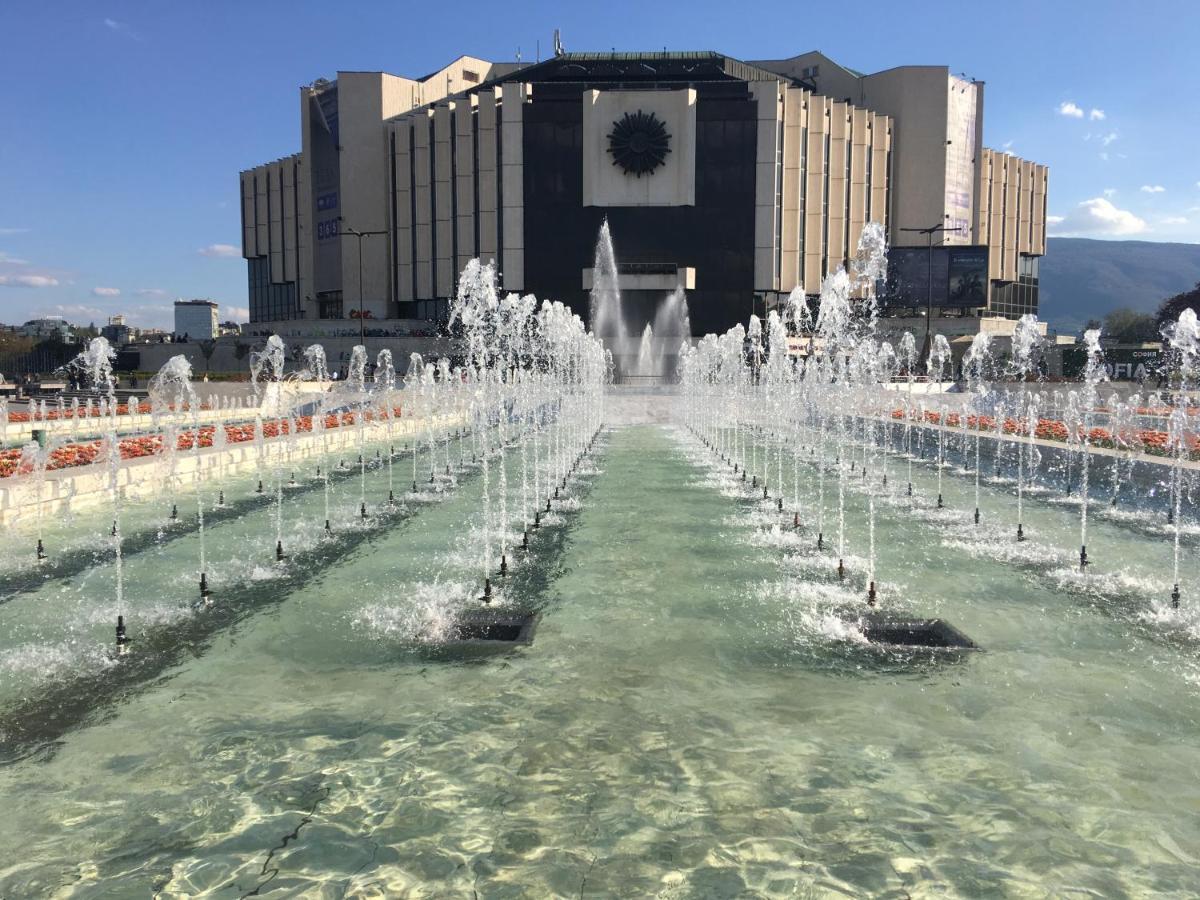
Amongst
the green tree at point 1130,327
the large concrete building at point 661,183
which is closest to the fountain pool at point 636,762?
the large concrete building at point 661,183

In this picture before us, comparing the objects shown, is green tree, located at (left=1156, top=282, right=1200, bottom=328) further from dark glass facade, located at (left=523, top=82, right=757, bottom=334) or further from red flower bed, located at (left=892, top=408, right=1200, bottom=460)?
red flower bed, located at (left=892, top=408, right=1200, bottom=460)

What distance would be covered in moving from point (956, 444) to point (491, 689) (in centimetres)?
1739

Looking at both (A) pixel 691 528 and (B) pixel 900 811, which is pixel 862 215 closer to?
(A) pixel 691 528

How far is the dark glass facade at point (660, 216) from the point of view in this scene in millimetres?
58594

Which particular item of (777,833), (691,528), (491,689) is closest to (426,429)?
(691,528)

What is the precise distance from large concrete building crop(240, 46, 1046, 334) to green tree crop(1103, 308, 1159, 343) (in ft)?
93.3

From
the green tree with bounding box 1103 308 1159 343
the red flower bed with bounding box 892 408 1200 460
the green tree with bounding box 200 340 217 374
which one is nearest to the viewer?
the red flower bed with bounding box 892 408 1200 460

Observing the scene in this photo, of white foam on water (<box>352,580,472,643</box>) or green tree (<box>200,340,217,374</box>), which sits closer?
white foam on water (<box>352,580,472,643</box>)

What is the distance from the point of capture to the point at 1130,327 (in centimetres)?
10081

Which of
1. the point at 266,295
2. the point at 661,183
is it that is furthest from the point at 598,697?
the point at 266,295

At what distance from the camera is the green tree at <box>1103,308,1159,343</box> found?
9200 cm

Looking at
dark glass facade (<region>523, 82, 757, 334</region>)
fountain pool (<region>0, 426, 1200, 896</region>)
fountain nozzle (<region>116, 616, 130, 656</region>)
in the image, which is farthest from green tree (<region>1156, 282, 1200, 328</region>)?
fountain nozzle (<region>116, 616, 130, 656</region>)

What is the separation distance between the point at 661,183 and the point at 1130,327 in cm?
7217

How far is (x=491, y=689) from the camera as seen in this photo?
5.36m
